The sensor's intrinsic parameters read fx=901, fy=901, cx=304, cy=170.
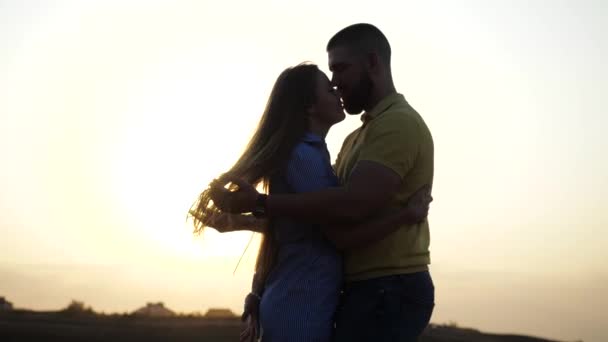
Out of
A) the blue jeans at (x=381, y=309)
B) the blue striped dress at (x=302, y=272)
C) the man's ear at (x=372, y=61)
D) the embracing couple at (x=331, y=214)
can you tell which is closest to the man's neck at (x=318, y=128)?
the embracing couple at (x=331, y=214)

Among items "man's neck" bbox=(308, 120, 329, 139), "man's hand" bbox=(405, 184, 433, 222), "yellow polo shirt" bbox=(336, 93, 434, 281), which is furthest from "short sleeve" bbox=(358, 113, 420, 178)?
"man's neck" bbox=(308, 120, 329, 139)

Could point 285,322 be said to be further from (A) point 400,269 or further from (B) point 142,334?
(B) point 142,334

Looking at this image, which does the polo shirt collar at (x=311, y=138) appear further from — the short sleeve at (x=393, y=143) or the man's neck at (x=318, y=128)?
the short sleeve at (x=393, y=143)

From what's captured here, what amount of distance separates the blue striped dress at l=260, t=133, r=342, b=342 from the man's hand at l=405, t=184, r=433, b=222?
0.34 metres

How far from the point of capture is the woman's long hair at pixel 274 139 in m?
3.84

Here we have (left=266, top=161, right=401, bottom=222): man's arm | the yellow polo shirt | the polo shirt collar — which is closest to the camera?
(left=266, top=161, right=401, bottom=222): man's arm

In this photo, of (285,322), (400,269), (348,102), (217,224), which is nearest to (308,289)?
(285,322)

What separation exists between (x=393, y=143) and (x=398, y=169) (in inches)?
4.4

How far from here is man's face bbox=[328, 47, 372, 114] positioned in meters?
4.14

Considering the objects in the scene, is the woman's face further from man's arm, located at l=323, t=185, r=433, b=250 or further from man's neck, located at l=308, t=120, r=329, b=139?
man's arm, located at l=323, t=185, r=433, b=250

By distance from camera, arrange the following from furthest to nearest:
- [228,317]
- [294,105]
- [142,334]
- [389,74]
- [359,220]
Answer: [228,317]
[142,334]
[389,74]
[294,105]
[359,220]

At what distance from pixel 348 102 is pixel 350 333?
42.7 inches

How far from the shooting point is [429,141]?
392 centimetres

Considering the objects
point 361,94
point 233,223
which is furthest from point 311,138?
point 233,223
